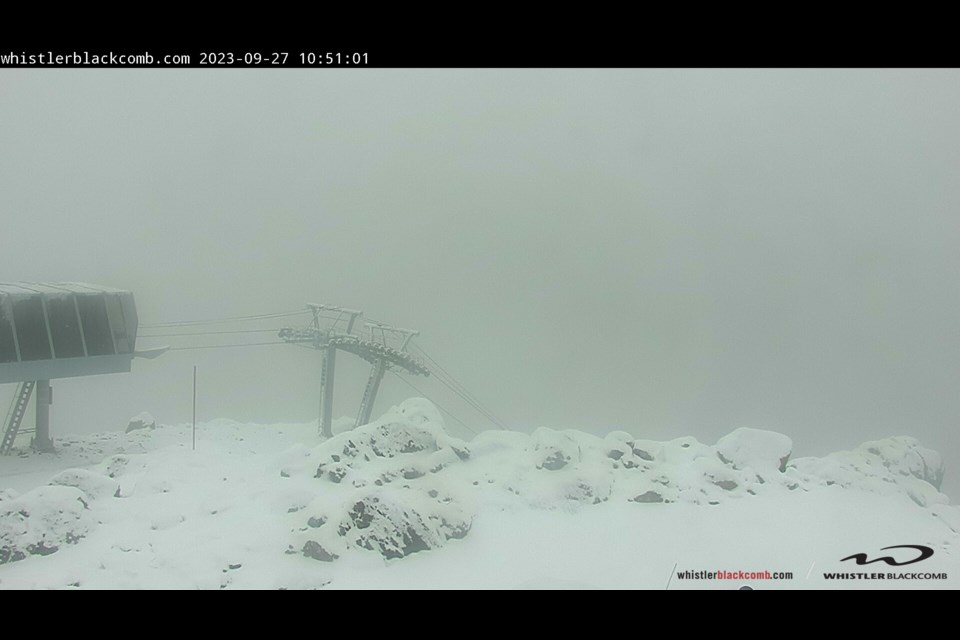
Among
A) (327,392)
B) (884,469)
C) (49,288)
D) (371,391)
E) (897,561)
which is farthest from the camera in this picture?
(327,392)

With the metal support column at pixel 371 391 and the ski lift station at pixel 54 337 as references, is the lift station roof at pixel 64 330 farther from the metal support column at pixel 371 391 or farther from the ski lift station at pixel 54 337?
the metal support column at pixel 371 391

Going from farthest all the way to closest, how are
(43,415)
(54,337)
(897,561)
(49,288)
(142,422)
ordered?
(142,422) < (43,415) < (49,288) < (54,337) < (897,561)

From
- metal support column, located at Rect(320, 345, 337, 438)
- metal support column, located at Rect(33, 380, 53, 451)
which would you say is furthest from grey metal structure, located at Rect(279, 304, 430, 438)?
metal support column, located at Rect(33, 380, 53, 451)

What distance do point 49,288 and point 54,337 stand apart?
203 centimetres

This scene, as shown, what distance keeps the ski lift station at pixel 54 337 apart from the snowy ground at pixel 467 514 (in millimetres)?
3435

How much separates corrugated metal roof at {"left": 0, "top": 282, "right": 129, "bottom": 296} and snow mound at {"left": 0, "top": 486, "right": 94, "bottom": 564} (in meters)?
10.1

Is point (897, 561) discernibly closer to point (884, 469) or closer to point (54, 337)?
point (884, 469)

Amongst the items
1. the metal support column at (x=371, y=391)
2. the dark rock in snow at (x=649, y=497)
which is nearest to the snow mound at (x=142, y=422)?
the metal support column at (x=371, y=391)

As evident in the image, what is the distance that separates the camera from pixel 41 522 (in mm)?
11938

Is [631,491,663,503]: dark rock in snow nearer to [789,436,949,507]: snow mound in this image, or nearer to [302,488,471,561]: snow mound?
[789,436,949,507]: snow mound

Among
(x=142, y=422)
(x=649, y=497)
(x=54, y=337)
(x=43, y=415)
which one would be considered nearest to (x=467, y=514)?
(x=649, y=497)

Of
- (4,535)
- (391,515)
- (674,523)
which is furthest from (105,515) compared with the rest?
(674,523)

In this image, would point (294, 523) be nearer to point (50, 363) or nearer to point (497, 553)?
point (497, 553)
